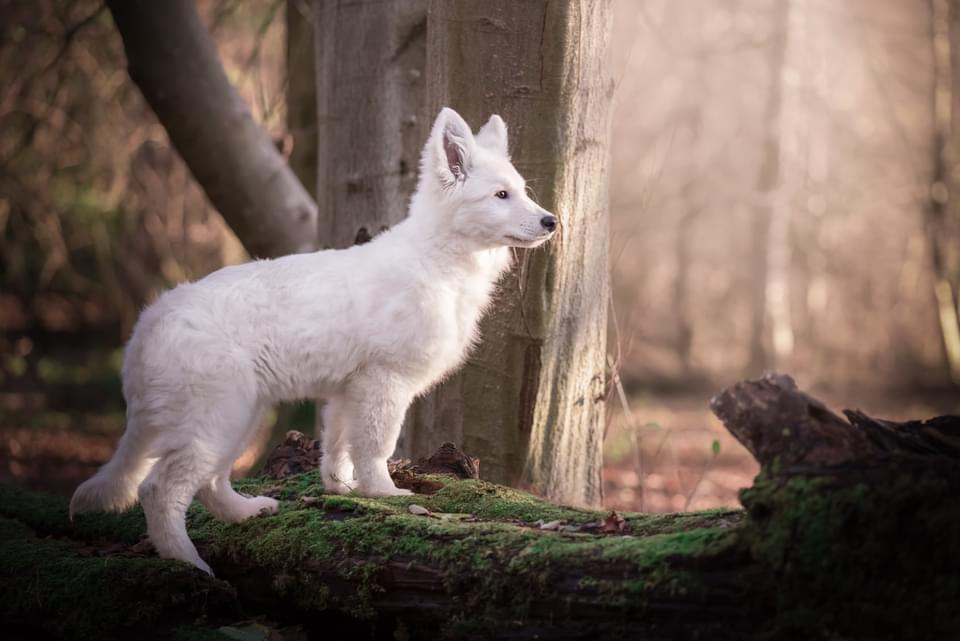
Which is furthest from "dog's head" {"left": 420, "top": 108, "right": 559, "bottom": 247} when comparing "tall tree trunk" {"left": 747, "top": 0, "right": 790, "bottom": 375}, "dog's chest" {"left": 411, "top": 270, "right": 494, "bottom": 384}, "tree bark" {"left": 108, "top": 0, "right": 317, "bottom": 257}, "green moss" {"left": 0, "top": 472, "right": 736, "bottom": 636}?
"tall tree trunk" {"left": 747, "top": 0, "right": 790, "bottom": 375}

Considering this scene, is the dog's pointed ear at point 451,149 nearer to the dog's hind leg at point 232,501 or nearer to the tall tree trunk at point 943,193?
the dog's hind leg at point 232,501

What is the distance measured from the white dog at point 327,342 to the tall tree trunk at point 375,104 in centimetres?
192

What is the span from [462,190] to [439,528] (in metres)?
1.79

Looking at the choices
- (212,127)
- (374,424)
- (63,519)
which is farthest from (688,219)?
(63,519)

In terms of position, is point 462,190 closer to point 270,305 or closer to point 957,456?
point 270,305

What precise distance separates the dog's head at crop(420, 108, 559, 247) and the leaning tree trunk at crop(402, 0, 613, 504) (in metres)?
0.48

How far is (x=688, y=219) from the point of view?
21594mm

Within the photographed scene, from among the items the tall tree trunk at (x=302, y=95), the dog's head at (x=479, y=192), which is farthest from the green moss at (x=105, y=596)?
the tall tree trunk at (x=302, y=95)

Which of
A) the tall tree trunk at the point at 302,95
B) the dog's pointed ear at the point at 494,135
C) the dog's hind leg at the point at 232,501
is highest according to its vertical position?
the tall tree trunk at the point at 302,95

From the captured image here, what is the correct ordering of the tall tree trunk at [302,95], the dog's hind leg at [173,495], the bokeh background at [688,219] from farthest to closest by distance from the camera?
the bokeh background at [688,219] → the tall tree trunk at [302,95] → the dog's hind leg at [173,495]

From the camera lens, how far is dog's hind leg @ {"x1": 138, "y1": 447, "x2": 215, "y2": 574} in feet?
13.5

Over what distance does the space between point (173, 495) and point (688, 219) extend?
18740mm

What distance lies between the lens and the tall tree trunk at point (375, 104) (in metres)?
6.81

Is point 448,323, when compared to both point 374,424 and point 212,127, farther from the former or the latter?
point 212,127
